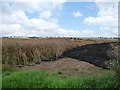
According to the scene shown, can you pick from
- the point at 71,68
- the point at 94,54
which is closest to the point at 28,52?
the point at 94,54

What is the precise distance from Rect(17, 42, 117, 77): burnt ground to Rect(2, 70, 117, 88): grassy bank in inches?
34.6

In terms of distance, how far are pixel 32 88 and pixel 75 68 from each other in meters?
2.45

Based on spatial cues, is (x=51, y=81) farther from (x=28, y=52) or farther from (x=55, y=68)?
(x=28, y=52)

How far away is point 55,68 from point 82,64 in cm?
106

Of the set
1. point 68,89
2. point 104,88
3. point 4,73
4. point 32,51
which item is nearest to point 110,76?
point 104,88

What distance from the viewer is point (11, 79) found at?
12367 mm

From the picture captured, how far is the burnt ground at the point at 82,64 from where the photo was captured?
43.3ft

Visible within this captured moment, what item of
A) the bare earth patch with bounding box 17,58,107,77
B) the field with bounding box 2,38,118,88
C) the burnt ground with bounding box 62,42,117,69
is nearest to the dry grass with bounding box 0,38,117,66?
the field with bounding box 2,38,118,88

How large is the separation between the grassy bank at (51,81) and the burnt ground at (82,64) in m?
0.88

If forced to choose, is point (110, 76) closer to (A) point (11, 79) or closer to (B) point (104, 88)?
(B) point (104, 88)

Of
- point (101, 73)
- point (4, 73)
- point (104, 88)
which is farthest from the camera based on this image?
point (4, 73)

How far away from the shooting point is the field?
11656 mm

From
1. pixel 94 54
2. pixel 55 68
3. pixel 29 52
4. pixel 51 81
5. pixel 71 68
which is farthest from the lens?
pixel 29 52

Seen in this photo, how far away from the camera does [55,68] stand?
13.8m
